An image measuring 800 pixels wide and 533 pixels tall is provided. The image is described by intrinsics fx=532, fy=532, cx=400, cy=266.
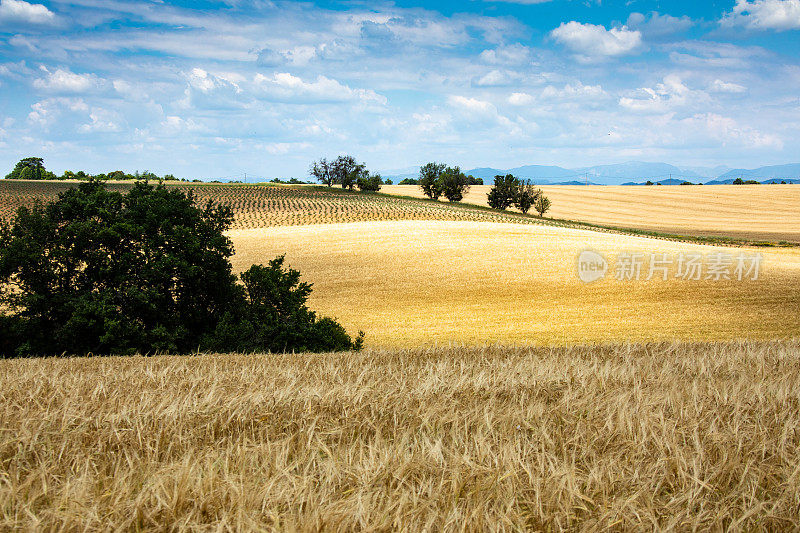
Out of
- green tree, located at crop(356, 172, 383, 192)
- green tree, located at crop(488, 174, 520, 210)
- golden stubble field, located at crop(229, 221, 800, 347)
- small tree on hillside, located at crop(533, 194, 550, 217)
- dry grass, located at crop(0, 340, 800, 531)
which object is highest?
green tree, located at crop(356, 172, 383, 192)

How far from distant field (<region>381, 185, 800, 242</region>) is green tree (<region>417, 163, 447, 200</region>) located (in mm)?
9783

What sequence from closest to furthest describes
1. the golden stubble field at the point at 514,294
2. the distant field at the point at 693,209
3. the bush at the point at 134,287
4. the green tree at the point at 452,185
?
1. the bush at the point at 134,287
2. the golden stubble field at the point at 514,294
3. the distant field at the point at 693,209
4. the green tree at the point at 452,185

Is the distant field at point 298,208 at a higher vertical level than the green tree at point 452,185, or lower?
lower

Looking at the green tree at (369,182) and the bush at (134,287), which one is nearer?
the bush at (134,287)

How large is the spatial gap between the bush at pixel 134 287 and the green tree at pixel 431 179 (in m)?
97.8

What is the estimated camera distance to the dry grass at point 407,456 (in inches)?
69.7

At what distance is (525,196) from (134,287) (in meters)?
89.6

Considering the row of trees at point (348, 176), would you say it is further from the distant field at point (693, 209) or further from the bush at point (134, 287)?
the bush at point (134, 287)

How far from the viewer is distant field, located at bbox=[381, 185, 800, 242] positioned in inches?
2854

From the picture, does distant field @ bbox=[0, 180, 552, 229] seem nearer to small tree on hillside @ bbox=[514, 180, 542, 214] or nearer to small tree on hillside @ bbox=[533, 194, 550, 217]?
A: small tree on hillside @ bbox=[533, 194, 550, 217]

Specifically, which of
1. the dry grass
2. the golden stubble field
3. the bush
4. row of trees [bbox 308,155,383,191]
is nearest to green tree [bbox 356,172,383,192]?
row of trees [bbox 308,155,383,191]

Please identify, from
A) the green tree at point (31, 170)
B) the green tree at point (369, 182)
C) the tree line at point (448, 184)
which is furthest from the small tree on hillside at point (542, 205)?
the green tree at point (31, 170)

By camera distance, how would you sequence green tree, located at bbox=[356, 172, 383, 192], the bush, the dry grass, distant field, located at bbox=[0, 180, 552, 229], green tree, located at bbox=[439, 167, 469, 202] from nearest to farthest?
the dry grass, the bush, distant field, located at bbox=[0, 180, 552, 229], green tree, located at bbox=[439, 167, 469, 202], green tree, located at bbox=[356, 172, 383, 192]

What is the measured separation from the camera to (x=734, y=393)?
3344 millimetres
